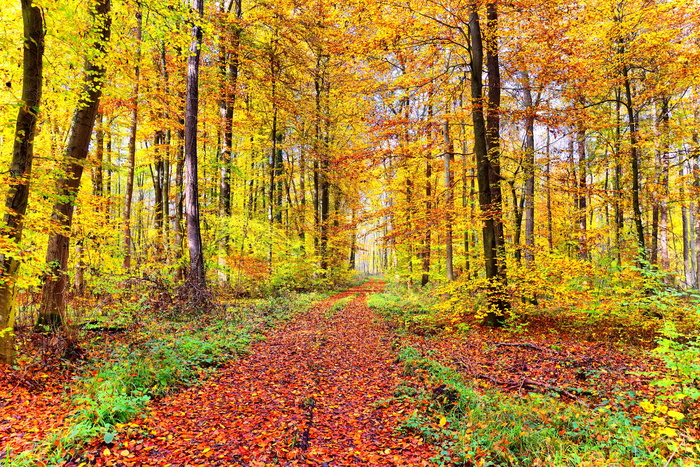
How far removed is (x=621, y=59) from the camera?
9789 mm

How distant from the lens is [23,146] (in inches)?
181

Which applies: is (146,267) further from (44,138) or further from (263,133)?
(263,133)

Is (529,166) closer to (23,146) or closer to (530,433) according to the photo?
(530,433)

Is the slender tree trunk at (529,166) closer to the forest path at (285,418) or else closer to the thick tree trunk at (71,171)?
the forest path at (285,418)

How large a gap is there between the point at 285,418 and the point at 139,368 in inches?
95.8

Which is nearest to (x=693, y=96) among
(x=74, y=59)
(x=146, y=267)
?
(x=74, y=59)

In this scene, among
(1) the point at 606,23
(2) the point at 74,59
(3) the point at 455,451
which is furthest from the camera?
(1) the point at 606,23

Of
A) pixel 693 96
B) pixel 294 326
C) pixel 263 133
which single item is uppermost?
pixel 263 133

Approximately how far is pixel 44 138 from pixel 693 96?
23611mm

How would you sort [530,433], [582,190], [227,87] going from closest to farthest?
[530,433] → [582,190] → [227,87]

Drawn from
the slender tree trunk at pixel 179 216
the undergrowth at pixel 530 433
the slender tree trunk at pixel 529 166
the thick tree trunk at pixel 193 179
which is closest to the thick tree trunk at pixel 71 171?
the thick tree trunk at pixel 193 179

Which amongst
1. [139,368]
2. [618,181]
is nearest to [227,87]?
[139,368]

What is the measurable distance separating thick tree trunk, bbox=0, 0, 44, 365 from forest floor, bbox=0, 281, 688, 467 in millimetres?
1068

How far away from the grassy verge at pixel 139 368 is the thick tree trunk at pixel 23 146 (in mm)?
1487
